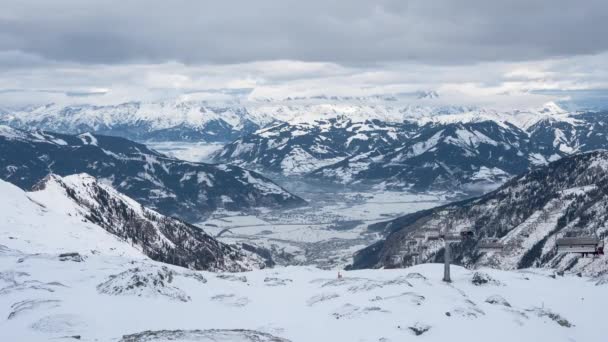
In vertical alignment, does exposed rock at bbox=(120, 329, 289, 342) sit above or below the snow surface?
above

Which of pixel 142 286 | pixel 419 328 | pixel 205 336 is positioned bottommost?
pixel 419 328

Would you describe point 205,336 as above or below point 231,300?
above

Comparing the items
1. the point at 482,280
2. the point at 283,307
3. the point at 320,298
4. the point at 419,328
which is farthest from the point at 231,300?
the point at 482,280

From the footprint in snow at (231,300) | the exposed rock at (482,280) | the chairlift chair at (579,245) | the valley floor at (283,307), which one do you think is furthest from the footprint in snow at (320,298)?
the chairlift chair at (579,245)

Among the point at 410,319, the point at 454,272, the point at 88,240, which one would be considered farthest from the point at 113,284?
the point at 88,240

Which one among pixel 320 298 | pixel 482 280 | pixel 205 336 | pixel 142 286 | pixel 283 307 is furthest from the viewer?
pixel 482 280

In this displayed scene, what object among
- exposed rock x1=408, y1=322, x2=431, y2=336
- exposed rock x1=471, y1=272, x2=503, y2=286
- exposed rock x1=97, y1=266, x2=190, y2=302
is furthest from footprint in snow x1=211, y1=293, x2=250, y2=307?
exposed rock x1=471, y1=272, x2=503, y2=286

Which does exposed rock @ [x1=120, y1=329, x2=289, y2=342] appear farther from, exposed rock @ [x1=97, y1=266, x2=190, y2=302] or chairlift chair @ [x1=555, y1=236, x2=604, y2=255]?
chairlift chair @ [x1=555, y1=236, x2=604, y2=255]

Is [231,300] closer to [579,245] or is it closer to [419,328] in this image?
[419,328]
